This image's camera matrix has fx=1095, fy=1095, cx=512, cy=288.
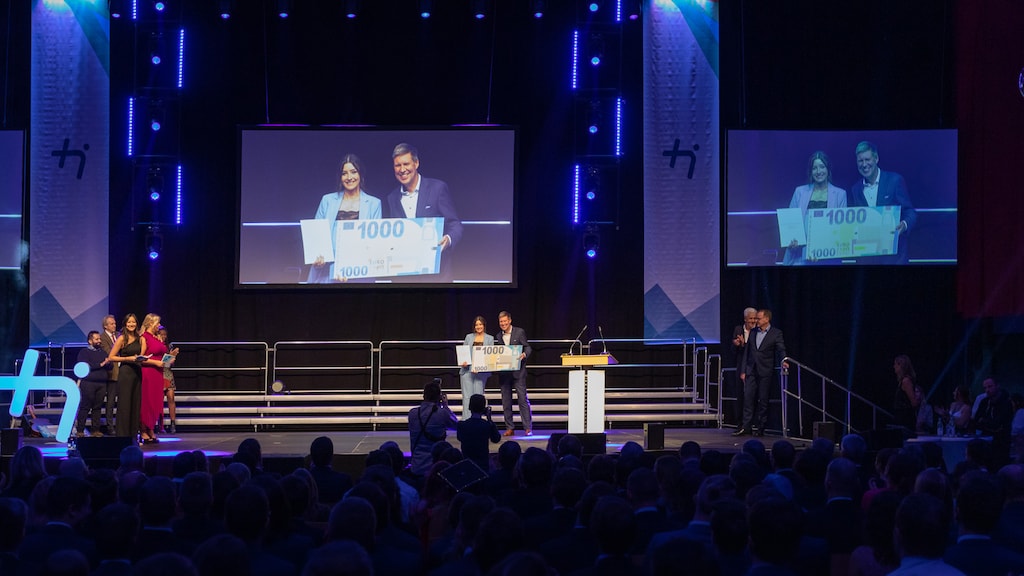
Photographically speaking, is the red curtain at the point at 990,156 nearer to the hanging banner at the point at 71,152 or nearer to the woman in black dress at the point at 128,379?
the woman in black dress at the point at 128,379

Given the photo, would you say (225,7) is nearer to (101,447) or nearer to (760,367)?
(101,447)

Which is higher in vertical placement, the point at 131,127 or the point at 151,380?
the point at 131,127

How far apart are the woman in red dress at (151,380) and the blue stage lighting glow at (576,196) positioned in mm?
5878

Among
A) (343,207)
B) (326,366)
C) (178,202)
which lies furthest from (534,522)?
(178,202)

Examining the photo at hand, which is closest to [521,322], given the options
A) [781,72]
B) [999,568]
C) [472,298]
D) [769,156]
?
[472,298]

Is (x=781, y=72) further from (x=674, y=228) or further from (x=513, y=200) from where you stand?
(x=513, y=200)

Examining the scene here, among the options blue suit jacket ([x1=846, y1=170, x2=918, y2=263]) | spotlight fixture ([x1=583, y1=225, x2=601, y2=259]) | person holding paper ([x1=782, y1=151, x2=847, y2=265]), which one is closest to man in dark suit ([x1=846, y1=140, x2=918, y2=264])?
blue suit jacket ([x1=846, y1=170, x2=918, y2=263])

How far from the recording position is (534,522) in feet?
16.1

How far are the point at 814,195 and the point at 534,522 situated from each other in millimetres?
11576

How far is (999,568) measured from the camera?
383 cm

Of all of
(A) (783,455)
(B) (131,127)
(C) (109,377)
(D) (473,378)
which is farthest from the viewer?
→ (B) (131,127)

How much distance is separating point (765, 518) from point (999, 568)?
0.99 meters

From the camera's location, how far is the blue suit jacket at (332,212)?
50.1 ft

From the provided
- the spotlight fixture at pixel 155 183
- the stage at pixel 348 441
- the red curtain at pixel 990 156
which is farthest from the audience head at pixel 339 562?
the red curtain at pixel 990 156
